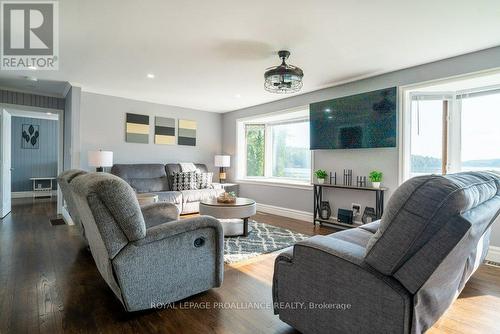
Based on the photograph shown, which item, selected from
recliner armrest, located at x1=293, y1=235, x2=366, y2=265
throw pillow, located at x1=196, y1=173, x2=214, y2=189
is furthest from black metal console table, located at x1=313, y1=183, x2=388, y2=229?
recliner armrest, located at x1=293, y1=235, x2=366, y2=265

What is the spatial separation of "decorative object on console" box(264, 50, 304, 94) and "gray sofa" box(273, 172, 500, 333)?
1.86 m

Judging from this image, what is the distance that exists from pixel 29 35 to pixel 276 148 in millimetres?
4594

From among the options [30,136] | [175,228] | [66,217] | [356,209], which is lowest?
[66,217]

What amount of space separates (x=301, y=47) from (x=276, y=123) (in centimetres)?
316

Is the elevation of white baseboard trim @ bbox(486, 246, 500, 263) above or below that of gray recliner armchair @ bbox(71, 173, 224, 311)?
below

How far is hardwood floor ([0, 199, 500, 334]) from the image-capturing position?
1.67 metres

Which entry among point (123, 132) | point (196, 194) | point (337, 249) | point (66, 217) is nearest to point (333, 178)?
point (196, 194)

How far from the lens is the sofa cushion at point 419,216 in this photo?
1014mm

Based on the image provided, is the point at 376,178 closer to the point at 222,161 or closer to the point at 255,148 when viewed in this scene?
the point at 255,148

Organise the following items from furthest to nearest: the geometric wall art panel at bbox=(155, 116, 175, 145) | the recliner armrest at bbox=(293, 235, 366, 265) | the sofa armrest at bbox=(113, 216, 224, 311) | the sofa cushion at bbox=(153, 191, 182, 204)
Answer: the geometric wall art panel at bbox=(155, 116, 175, 145)
the sofa cushion at bbox=(153, 191, 182, 204)
the sofa armrest at bbox=(113, 216, 224, 311)
the recliner armrest at bbox=(293, 235, 366, 265)

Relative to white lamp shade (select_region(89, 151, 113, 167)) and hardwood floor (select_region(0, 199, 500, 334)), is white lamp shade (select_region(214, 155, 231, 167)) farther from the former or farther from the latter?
hardwood floor (select_region(0, 199, 500, 334))

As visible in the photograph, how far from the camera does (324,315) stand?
1.37m

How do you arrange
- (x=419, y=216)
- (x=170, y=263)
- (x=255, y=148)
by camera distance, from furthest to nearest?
(x=255, y=148) < (x=170, y=263) < (x=419, y=216)

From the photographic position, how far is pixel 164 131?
565cm
